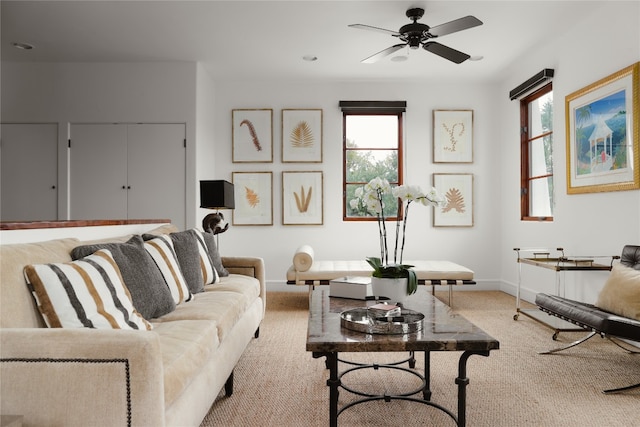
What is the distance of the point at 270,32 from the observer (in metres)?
4.25

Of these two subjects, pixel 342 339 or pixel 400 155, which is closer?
pixel 342 339

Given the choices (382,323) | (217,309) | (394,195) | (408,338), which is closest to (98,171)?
(217,309)

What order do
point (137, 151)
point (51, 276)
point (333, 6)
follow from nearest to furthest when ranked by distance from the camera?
point (51, 276) < point (333, 6) < point (137, 151)

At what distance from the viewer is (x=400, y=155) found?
5918 millimetres

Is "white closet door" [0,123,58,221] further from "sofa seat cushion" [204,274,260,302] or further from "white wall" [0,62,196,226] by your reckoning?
"sofa seat cushion" [204,274,260,302]

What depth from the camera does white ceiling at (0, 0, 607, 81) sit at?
3.74m

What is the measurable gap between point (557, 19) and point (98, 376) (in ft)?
14.3

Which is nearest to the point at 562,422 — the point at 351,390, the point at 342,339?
the point at 351,390

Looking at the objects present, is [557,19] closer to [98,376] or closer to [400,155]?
[400,155]

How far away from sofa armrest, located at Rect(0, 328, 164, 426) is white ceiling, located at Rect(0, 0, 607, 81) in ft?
10.4

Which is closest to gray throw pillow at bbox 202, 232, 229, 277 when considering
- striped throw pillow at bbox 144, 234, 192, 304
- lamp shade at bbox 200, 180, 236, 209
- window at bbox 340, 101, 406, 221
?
lamp shade at bbox 200, 180, 236, 209

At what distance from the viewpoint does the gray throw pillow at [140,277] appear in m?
2.05

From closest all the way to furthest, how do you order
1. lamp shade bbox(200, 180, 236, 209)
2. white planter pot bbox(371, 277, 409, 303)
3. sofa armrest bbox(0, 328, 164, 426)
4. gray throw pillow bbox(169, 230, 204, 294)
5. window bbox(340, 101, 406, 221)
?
sofa armrest bbox(0, 328, 164, 426) < white planter pot bbox(371, 277, 409, 303) < gray throw pillow bbox(169, 230, 204, 294) < lamp shade bbox(200, 180, 236, 209) < window bbox(340, 101, 406, 221)

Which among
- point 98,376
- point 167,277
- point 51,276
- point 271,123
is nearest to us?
point 98,376
